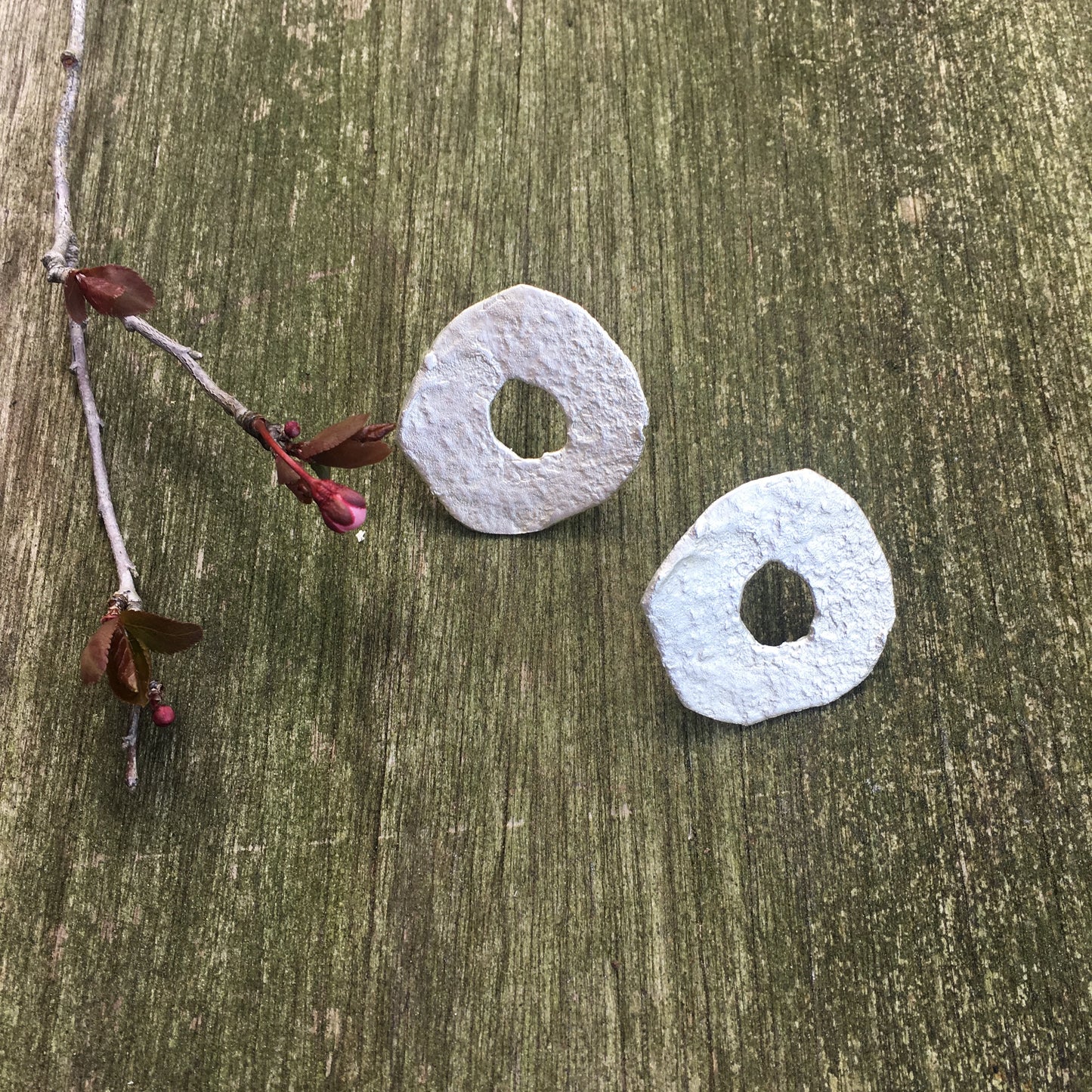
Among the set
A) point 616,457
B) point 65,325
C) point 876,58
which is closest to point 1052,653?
point 616,457

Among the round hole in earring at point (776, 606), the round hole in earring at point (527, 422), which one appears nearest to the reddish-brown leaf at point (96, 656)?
the round hole in earring at point (527, 422)

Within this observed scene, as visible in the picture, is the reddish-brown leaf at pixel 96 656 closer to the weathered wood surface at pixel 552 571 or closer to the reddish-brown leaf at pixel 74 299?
the weathered wood surface at pixel 552 571

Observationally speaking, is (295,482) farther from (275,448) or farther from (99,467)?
(99,467)

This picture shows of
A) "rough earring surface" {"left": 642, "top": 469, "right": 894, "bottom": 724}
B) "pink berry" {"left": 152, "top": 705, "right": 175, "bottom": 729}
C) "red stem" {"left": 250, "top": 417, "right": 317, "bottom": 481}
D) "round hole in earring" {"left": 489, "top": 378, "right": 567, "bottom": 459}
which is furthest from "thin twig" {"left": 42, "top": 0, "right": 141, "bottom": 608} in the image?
"rough earring surface" {"left": 642, "top": 469, "right": 894, "bottom": 724}

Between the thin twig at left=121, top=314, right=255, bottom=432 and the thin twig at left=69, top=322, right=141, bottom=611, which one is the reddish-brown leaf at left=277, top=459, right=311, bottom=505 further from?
the thin twig at left=69, top=322, right=141, bottom=611

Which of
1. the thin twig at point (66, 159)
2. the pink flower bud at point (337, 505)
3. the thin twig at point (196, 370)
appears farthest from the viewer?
the thin twig at point (66, 159)

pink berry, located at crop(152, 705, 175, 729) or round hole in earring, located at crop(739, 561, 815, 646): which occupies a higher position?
pink berry, located at crop(152, 705, 175, 729)
